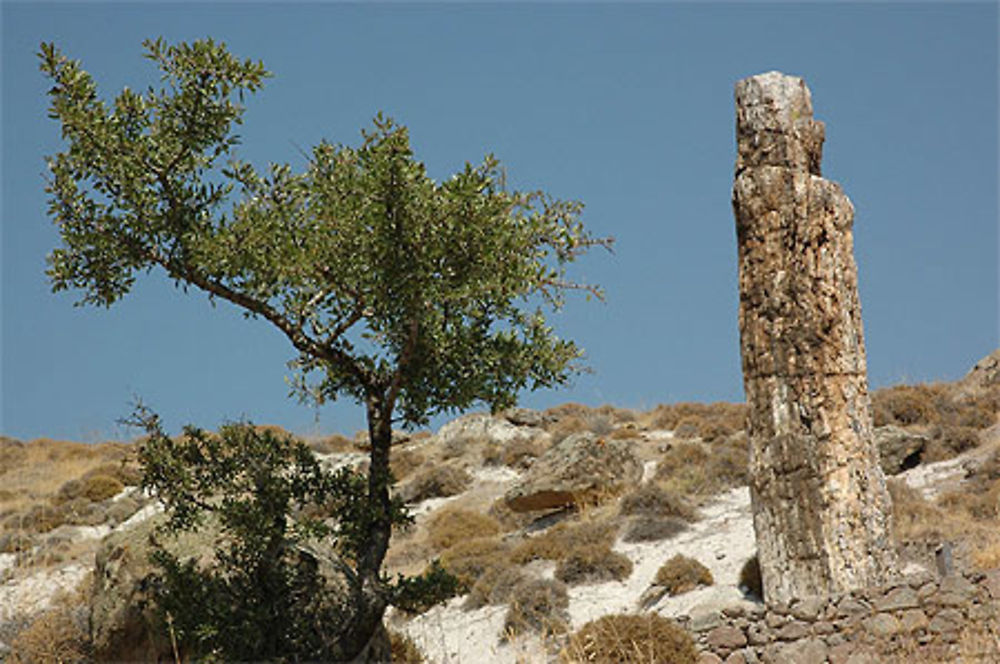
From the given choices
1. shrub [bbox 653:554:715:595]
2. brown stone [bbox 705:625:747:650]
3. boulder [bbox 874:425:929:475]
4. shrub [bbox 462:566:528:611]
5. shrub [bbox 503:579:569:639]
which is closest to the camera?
brown stone [bbox 705:625:747:650]

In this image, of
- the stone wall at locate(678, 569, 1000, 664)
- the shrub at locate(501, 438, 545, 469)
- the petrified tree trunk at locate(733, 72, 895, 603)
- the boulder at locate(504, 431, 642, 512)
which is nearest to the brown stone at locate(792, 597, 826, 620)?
the stone wall at locate(678, 569, 1000, 664)

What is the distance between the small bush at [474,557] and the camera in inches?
765

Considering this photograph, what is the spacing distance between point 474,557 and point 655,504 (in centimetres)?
370

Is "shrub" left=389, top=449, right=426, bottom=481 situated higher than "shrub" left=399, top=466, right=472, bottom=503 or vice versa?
"shrub" left=389, top=449, right=426, bottom=481

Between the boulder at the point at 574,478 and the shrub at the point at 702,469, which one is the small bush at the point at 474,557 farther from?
the shrub at the point at 702,469

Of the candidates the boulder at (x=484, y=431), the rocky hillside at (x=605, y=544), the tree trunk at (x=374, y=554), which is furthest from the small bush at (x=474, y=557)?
the boulder at (x=484, y=431)

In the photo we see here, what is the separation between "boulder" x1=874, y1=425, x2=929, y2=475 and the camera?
21828 mm

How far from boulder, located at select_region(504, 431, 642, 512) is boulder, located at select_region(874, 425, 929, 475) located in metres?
5.22

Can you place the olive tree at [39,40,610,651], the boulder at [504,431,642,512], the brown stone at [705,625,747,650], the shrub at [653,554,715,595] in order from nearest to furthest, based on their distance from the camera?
the olive tree at [39,40,610,651], the brown stone at [705,625,747,650], the shrub at [653,554,715,595], the boulder at [504,431,642,512]

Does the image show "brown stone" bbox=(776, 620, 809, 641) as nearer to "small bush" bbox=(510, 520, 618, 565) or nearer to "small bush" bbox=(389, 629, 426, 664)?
"small bush" bbox=(389, 629, 426, 664)

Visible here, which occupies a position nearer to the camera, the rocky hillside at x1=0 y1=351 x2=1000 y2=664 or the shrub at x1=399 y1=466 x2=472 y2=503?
the rocky hillside at x1=0 y1=351 x2=1000 y2=664

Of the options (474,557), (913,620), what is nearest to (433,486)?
(474,557)

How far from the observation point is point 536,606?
684 inches

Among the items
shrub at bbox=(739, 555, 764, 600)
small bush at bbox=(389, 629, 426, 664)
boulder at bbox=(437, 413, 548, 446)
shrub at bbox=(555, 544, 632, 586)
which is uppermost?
boulder at bbox=(437, 413, 548, 446)
